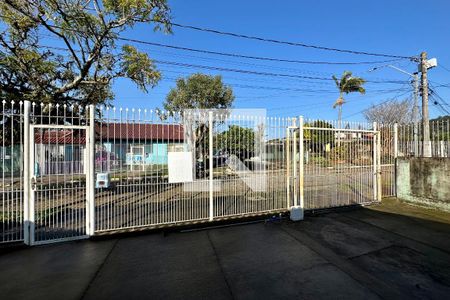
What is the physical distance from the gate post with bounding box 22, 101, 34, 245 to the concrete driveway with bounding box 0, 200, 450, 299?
0.42 meters

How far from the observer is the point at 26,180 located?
4.82 meters

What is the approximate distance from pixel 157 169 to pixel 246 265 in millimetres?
2907

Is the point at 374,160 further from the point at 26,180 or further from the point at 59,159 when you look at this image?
the point at 26,180

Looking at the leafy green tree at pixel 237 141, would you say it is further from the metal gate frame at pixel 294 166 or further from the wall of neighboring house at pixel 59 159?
the wall of neighboring house at pixel 59 159

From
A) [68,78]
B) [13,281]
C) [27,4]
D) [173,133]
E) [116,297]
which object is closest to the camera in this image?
[116,297]

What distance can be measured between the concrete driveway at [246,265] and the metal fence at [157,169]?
0.86 meters

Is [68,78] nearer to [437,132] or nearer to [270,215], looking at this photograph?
[270,215]

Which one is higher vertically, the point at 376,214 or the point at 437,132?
the point at 437,132

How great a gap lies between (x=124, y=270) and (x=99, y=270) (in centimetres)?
38

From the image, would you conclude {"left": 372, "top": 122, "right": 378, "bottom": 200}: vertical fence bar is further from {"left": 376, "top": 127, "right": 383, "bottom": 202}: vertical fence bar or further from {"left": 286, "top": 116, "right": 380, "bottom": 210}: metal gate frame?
{"left": 286, "top": 116, "right": 380, "bottom": 210}: metal gate frame

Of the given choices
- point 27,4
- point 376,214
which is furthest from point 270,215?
point 27,4

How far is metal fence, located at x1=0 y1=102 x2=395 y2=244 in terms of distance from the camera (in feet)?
17.0

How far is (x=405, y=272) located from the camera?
3.83 metres

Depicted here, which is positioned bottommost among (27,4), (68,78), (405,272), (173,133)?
(405,272)
